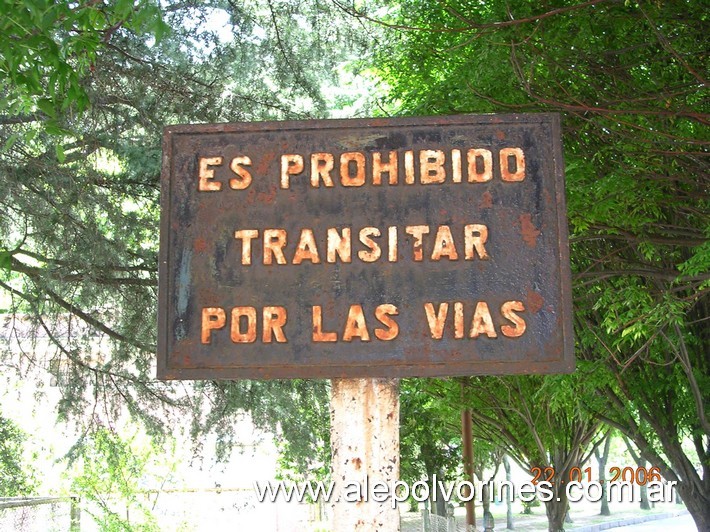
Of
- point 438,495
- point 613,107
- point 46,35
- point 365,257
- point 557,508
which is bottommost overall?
point 557,508

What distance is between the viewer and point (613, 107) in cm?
732

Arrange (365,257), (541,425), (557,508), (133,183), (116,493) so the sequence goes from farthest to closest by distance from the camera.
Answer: (541,425), (557,508), (116,493), (133,183), (365,257)

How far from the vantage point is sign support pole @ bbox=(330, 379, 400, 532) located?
349cm

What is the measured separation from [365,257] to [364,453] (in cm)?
81

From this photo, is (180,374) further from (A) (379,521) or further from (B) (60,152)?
(B) (60,152)

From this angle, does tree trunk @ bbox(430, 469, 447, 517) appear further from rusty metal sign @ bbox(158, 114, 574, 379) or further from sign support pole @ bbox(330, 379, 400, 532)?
rusty metal sign @ bbox(158, 114, 574, 379)

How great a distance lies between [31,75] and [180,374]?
6.59ft

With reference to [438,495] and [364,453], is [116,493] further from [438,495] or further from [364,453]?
[364,453]

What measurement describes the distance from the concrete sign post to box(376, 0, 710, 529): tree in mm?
2239

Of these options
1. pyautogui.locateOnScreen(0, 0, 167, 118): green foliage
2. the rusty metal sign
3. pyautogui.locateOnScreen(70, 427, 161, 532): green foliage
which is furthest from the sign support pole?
pyautogui.locateOnScreen(70, 427, 161, 532): green foliage

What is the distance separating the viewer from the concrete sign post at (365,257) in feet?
11.1

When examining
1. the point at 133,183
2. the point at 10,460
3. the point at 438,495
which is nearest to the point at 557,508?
the point at 438,495

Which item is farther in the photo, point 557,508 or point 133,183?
point 557,508

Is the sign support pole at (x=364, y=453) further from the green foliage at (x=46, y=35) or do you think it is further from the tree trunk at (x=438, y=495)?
the tree trunk at (x=438, y=495)
